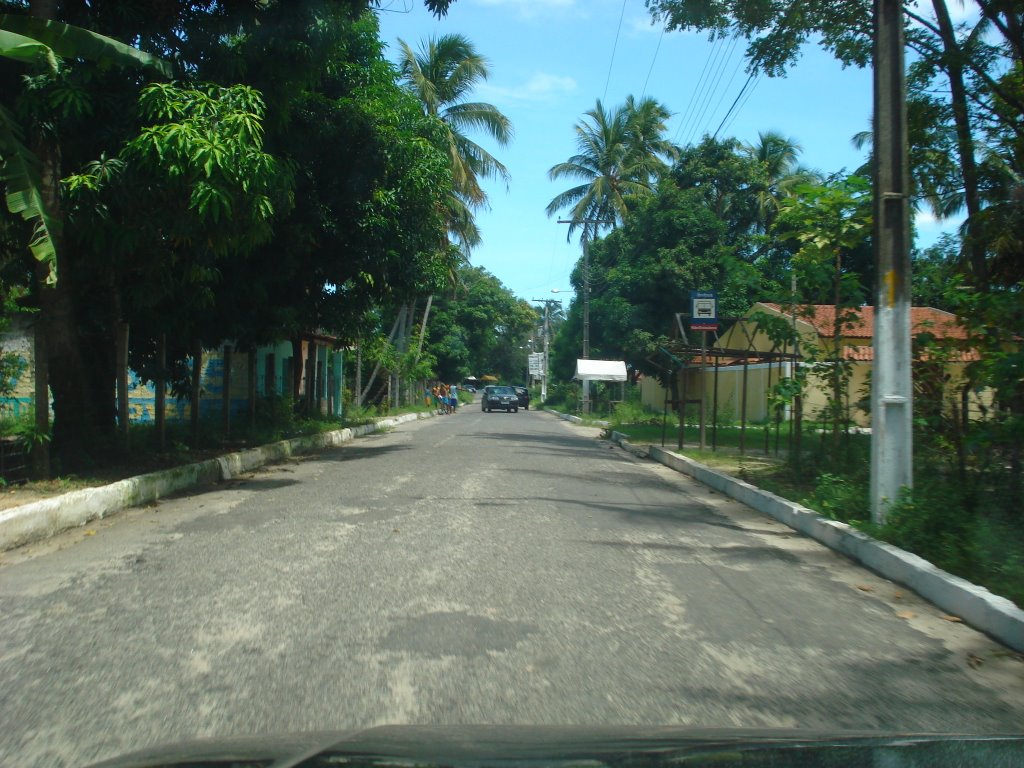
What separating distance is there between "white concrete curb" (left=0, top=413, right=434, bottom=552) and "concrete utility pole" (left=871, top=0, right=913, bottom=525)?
26.2ft

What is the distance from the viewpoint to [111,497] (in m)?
10.0

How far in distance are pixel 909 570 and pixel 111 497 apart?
26.9 ft

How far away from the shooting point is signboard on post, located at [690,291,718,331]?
16891mm

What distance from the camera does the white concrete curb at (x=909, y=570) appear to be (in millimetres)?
5684

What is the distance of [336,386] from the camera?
35.1 meters

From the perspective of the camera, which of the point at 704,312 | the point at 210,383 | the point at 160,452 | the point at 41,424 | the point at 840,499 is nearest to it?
the point at 840,499

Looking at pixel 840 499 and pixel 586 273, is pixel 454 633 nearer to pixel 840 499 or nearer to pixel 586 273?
pixel 840 499

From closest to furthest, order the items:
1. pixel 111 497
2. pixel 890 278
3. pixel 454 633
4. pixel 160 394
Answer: pixel 454 633 → pixel 890 278 → pixel 111 497 → pixel 160 394

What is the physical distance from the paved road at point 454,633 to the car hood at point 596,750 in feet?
3.55

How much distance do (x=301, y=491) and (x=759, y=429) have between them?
59.1ft

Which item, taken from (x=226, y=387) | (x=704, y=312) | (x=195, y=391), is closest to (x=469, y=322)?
(x=226, y=387)

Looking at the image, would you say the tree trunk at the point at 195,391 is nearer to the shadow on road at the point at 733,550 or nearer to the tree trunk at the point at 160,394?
the tree trunk at the point at 160,394

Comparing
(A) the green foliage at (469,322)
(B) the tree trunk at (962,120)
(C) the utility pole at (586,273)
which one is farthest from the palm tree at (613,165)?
(B) the tree trunk at (962,120)

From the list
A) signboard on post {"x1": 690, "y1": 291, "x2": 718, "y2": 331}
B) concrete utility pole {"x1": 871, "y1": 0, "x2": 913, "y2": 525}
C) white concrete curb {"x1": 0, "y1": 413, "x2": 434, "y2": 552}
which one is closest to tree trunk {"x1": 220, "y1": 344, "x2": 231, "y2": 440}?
white concrete curb {"x1": 0, "y1": 413, "x2": 434, "y2": 552}
